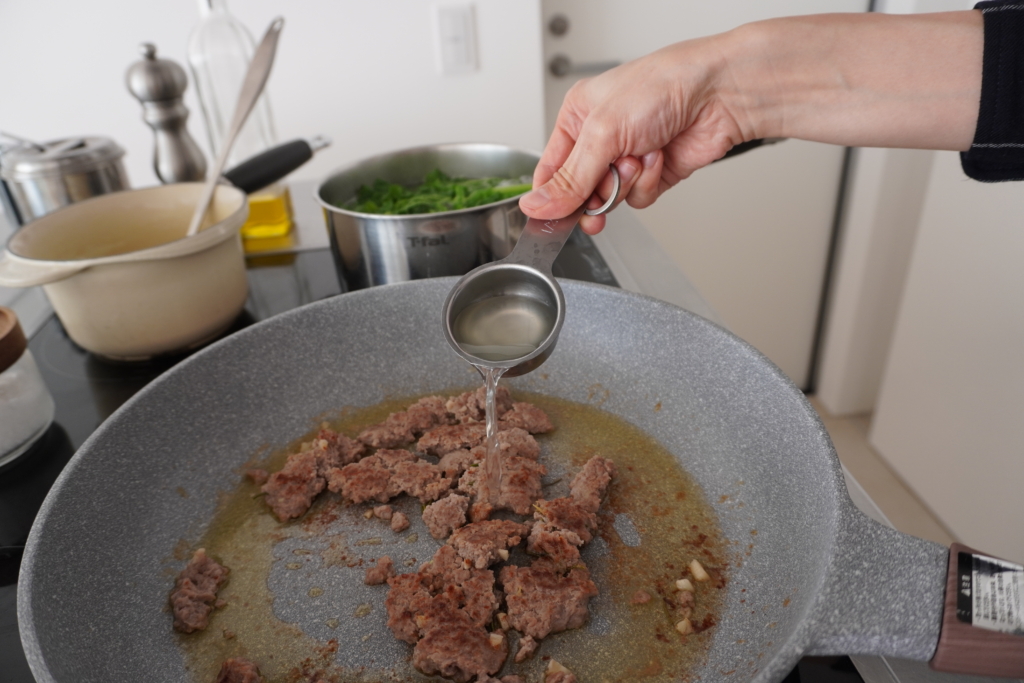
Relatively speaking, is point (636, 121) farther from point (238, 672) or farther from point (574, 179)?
point (238, 672)

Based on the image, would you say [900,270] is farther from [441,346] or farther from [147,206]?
[147,206]

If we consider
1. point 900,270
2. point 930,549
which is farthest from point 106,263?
point 900,270

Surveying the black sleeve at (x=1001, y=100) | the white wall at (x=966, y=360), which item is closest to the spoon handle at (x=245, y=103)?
the black sleeve at (x=1001, y=100)

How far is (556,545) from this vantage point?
0.67m

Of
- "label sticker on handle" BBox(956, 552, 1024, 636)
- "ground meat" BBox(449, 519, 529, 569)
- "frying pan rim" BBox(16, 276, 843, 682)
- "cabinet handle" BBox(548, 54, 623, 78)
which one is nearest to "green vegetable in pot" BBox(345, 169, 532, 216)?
"frying pan rim" BBox(16, 276, 843, 682)

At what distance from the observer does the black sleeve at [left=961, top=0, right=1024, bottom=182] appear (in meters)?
0.65

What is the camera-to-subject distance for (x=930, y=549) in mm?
500

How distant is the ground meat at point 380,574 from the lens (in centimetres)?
67

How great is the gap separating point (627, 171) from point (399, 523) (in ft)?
1.76

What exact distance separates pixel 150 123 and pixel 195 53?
0.58 feet

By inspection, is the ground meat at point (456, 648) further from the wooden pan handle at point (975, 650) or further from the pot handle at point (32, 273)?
the pot handle at point (32, 273)

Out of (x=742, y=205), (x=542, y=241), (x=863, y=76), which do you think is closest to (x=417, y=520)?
(x=542, y=241)

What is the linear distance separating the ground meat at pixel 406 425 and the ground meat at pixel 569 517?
0.68 ft

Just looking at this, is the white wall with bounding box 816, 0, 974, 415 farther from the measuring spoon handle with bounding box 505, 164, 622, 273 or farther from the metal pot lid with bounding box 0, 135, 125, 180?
the metal pot lid with bounding box 0, 135, 125, 180
